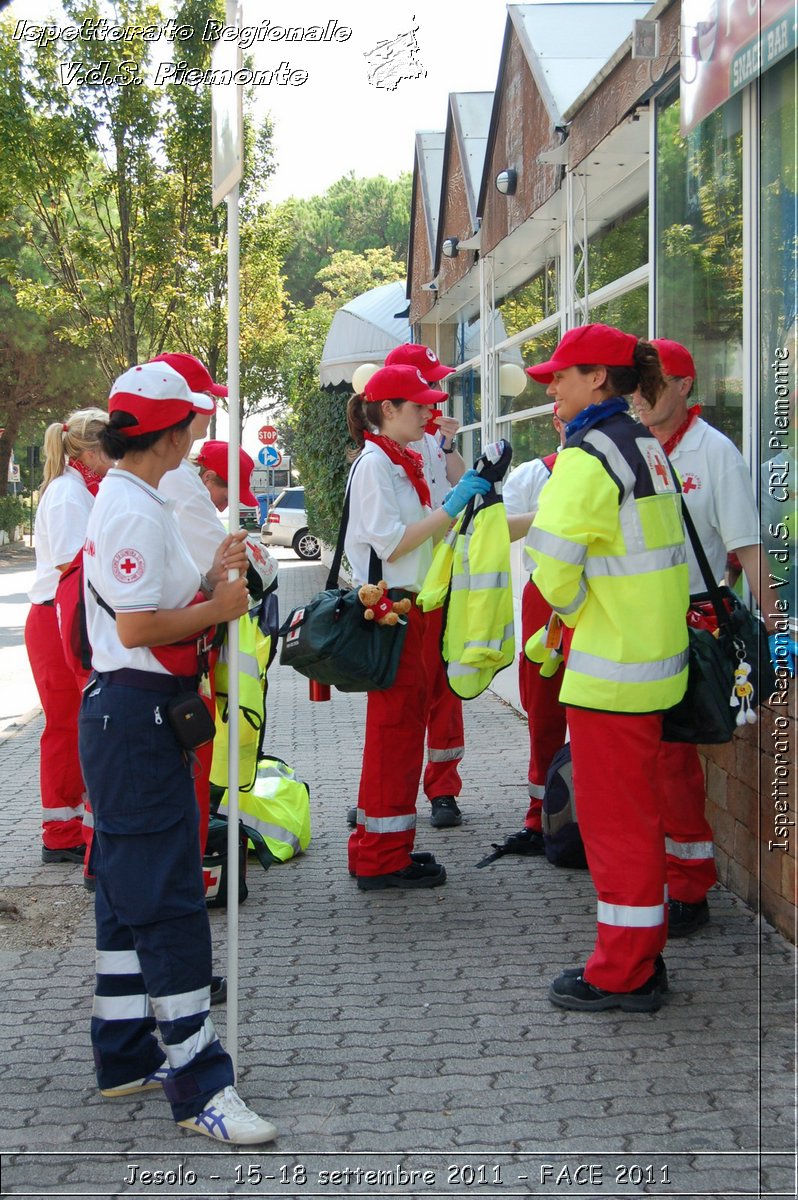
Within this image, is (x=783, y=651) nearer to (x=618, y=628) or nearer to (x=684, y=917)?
(x=618, y=628)

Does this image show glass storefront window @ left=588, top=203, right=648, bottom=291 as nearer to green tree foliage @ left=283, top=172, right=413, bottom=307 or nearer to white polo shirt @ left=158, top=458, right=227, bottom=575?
white polo shirt @ left=158, top=458, right=227, bottom=575

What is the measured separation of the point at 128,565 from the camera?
10.1 ft

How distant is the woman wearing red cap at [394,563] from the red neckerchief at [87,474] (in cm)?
125

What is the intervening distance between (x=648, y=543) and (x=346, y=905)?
2.17 metres

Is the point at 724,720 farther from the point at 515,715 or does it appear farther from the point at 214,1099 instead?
the point at 515,715

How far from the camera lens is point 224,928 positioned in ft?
15.7

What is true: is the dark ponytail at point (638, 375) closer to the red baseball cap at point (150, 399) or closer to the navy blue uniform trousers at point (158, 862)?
the red baseball cap at point (150, 399)

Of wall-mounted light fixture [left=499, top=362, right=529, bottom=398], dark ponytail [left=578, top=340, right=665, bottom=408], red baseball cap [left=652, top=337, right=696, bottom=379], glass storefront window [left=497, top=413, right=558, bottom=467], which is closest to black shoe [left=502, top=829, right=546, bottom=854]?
red baseball cap [left=652, top=337, right=696, bottom=379]

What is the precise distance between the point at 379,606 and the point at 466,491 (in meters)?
0.58

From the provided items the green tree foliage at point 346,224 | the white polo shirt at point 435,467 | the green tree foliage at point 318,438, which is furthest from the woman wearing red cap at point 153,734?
the green tree foliage at point 346,224

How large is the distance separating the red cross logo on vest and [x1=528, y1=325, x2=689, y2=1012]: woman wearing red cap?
1.24 m

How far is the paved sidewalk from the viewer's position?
3.03 meters

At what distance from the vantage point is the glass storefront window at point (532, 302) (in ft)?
31.1

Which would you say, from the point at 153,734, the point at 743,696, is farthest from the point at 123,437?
the point at 743,696
